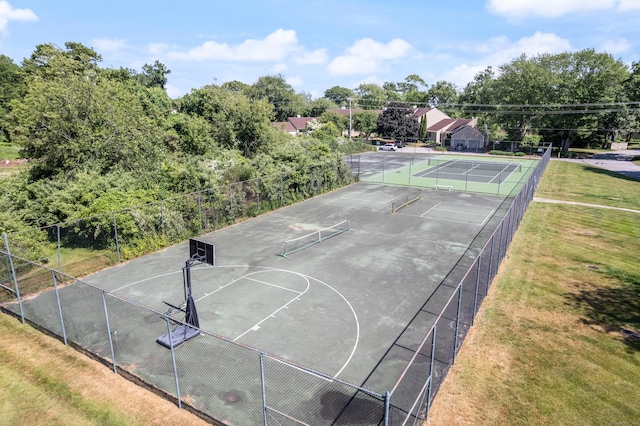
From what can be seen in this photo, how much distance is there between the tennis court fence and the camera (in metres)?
8.78

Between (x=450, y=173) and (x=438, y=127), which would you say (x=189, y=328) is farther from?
(x=438, y=127)

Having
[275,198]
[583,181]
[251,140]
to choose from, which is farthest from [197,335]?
[583,181]

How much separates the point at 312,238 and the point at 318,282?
20.1 feet

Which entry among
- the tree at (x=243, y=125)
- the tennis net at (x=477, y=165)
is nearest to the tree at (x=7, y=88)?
the tree at (x=243, y=125)

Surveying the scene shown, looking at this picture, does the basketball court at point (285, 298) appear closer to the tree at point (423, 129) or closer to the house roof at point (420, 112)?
the tree at point (423, 129)

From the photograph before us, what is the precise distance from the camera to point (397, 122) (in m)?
82.1

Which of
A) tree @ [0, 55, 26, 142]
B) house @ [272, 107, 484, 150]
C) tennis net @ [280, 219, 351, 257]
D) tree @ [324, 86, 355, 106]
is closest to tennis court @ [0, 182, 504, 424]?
tennis net @ [280, 219, 351, 257]

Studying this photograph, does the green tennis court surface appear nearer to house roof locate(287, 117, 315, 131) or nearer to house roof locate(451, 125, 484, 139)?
house roof locate(451, 125, 484, 139)

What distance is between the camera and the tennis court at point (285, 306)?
10094mm

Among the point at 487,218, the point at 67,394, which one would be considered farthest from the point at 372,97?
the point at 67,394

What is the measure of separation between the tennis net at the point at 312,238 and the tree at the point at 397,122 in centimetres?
6199

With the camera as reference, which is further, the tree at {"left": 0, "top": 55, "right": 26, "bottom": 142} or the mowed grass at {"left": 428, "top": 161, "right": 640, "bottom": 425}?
the tree at {"left": 0, "top": 55, "right": 26, "bottom": 142}

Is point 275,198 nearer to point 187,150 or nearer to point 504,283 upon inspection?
point 187,150

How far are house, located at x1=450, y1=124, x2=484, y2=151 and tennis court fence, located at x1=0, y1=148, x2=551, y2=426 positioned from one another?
6695 cm
